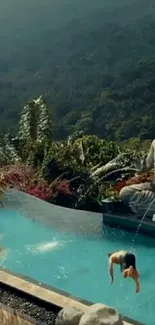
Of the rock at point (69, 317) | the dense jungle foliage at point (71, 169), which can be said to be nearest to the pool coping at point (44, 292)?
the rock at point (69, 317)

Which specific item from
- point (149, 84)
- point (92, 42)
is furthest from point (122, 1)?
point (149, 84)

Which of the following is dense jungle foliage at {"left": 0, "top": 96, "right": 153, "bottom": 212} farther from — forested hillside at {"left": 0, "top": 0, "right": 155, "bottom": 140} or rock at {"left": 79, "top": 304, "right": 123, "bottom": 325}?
forested hillside at {"left": 0, "top": 0, "right": 155, "bottom": 140}

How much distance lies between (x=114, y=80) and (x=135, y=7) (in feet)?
49.7

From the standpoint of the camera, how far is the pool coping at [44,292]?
177 inches

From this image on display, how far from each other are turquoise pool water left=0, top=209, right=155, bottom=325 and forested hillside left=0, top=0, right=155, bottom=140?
13143 mm

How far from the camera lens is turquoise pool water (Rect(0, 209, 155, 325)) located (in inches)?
207

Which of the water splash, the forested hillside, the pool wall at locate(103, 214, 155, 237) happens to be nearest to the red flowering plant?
the pool wall at locate(103, 214, 155, 237)

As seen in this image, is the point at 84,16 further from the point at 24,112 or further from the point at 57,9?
the point at 24,112

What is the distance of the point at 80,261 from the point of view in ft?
20.5

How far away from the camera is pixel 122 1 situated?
42.0m

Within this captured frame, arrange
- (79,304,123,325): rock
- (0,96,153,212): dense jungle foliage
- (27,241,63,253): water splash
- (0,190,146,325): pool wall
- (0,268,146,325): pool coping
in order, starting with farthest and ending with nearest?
(0,96,153,212): dense jungle foliage, (27,241,63,253): water splash, (0,190,146,325): pool wall, (0,268,146,325): pool coping, (79,304,123,325): rock

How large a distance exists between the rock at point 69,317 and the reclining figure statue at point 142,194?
3.28 m

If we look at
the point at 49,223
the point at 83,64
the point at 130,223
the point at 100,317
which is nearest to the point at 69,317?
the point at 100,317

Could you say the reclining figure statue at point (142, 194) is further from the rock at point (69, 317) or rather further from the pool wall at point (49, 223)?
the rock at point (69, 317)
